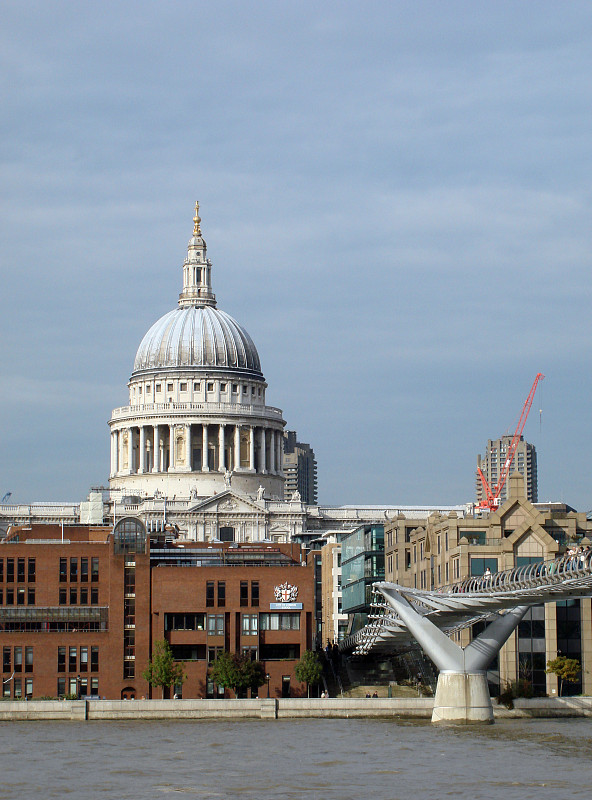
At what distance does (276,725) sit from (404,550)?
127 ft

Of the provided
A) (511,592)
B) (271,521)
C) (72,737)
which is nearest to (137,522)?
(72,737)

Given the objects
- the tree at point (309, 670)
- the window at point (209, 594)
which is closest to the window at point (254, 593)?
the window at point (209, 594)

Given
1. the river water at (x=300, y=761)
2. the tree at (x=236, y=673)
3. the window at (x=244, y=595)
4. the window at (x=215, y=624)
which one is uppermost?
the window at (x=244, y=595)

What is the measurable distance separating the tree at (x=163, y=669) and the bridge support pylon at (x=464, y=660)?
21.6 metres

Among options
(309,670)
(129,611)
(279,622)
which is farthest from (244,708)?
(129,611)

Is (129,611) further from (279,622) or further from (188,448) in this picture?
(188,448)

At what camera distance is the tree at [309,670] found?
11321 cm

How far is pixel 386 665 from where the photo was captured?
127 metres

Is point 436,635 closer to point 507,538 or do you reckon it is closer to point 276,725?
point 276,725

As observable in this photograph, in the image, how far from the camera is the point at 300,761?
78688mm

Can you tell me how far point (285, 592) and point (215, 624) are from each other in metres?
4.76

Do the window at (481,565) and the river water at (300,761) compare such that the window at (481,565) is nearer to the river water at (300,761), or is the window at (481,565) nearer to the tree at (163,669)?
the river water at (300,761)

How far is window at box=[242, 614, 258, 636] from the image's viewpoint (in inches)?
4587

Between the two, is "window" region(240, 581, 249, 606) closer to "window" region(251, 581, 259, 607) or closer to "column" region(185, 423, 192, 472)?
"window" region(251, 581, 259, 607)
